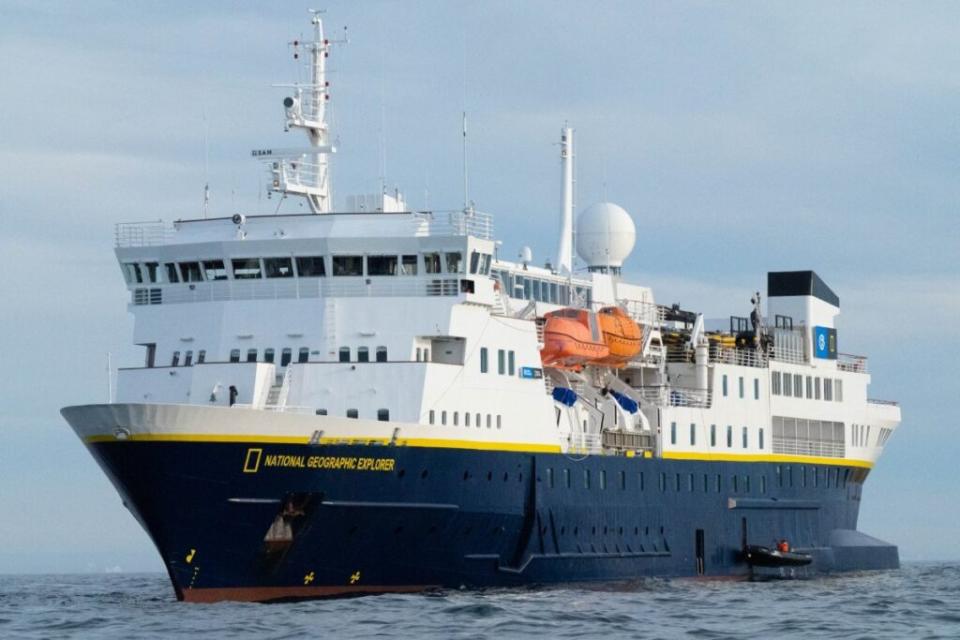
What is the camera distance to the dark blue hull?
122 feet

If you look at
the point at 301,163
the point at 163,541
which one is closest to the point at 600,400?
the point at 301,163

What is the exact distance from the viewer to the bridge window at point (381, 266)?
41781 mm

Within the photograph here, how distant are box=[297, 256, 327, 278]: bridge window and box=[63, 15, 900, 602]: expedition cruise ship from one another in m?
0.05

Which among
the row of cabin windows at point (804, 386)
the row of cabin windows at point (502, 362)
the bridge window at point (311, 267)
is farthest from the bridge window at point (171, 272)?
the row of cabin windows at point (804, 386)

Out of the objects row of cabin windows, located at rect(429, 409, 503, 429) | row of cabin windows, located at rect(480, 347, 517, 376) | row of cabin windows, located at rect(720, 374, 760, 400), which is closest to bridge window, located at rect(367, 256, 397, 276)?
row of cabin windows, located at rect(480, 347, 517, 376)

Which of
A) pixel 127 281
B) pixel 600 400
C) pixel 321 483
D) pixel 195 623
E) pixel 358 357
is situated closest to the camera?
pixel 195 623

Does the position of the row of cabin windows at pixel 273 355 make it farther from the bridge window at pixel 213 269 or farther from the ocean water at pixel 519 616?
the ocean water at pixel 519 616

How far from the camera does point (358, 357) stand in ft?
134

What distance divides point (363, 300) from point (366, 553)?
5986 millimetres

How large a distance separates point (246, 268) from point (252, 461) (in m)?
6.68

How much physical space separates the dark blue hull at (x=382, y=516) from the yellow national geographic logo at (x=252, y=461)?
0.02 m

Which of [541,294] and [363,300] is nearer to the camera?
[363,300]

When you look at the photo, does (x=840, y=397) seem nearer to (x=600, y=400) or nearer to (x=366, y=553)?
(x=600, y=400)

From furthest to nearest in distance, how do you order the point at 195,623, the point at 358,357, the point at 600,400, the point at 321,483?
the point at 600,400
the point at 358,357
the point at 321,483
the point at 195,623
